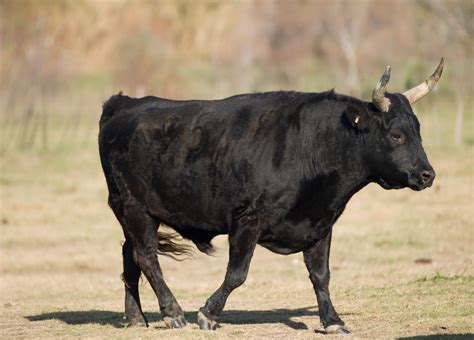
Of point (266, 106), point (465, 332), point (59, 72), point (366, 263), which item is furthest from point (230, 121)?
point (59, 72)

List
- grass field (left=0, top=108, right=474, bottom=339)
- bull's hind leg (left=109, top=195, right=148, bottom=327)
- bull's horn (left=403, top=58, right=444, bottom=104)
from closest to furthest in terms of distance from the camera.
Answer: bull's horn (left=403, top=58, right=444, bottom=104), grass field (left=0, top=108, right=474, bottom=339), bull's hind leg (left=109, top=195, right=148, bottom=327)

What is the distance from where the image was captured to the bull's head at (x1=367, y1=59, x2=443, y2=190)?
9609mm

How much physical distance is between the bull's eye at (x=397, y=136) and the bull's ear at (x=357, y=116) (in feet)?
0.86

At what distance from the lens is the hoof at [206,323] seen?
9.84m

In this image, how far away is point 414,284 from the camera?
12.8 metres

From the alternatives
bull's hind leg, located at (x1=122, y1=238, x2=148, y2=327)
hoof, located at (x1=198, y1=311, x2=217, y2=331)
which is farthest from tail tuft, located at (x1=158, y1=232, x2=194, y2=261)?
hoof, located at (x1=198, y1=311, x2=217, y2=331)

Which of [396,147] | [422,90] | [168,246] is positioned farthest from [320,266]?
[422,90]

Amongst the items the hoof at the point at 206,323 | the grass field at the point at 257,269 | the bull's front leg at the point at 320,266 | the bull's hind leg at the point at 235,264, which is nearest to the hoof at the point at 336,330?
the grass field at the point at 257,269

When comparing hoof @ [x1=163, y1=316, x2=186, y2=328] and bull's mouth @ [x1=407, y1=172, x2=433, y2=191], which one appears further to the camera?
hoof @ [x1=163, y1=316, x2=186, y2=328]

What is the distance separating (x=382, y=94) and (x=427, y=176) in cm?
80

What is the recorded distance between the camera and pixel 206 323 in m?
9.84

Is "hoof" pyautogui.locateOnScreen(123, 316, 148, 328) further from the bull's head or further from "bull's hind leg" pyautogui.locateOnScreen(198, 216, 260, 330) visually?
the bull's head

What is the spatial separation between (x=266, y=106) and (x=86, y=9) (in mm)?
55810

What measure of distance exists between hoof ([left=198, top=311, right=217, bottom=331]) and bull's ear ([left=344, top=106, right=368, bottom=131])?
84.7 inches
